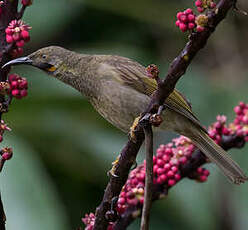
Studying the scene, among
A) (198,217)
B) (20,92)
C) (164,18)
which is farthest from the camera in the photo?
(164,18)

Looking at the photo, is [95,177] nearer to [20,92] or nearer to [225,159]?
[225,159]

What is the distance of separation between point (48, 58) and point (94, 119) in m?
1.78

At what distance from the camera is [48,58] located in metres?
3.21

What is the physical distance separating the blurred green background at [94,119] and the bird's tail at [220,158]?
0.87 m

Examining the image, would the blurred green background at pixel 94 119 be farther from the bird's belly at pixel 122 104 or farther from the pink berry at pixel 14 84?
the pink berry at pixel 14 84

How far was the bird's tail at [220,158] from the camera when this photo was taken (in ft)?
9.16

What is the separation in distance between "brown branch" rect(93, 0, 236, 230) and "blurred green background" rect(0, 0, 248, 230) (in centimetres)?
161

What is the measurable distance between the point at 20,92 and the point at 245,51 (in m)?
3.92

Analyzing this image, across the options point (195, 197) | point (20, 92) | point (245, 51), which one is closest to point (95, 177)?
point (195, 197)

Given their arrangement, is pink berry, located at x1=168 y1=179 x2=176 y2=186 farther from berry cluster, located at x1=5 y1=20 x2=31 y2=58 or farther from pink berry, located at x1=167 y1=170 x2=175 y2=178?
berry cluster, located at x1=5 y1=20 x2=31 y2=58

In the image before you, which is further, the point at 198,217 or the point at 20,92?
the point at 198,217

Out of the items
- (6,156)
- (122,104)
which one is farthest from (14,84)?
(122,104)

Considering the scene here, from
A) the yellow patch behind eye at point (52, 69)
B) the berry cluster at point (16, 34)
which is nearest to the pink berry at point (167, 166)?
the berry cluster at point (16, 34)

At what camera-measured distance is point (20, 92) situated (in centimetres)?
201
